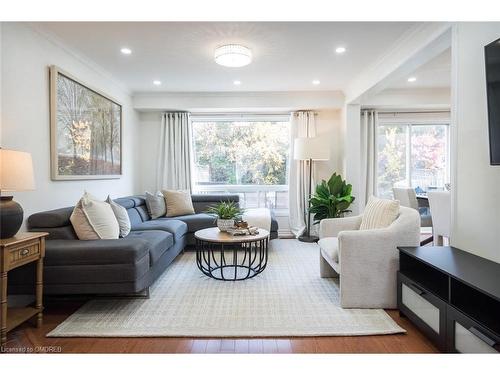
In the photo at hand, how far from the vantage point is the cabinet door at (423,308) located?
1.76 metres

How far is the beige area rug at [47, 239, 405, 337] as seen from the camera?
6.77 feet

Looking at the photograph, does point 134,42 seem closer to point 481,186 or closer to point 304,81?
point 304,81

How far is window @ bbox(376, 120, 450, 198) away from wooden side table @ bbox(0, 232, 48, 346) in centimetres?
536

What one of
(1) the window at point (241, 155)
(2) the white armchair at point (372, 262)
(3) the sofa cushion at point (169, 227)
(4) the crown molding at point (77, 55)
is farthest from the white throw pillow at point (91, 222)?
(1) the window at point (241, 155)

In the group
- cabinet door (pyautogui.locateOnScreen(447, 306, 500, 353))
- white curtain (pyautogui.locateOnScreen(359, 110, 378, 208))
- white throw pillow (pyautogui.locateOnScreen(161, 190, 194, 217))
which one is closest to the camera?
cabinet door (pyautogui.locateOnScreen(447, 306, 500, 353))

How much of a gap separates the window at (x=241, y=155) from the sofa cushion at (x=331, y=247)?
2.62 metres

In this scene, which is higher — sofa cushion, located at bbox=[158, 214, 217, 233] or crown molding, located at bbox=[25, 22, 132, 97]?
crown molding, located at bbox=[25, 22, 132, 97]

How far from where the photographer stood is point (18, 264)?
1.91m

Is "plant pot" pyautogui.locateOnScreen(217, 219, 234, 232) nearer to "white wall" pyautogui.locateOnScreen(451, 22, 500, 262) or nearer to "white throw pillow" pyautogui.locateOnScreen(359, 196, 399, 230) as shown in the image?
"white throw pillow" pyautogui.locateOnScreen(359, 196, 399, 230)

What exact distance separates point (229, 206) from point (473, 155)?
217 cm

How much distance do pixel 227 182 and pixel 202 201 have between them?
86 cm

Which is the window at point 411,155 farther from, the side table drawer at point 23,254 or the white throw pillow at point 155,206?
the side table drawer at point 23,254

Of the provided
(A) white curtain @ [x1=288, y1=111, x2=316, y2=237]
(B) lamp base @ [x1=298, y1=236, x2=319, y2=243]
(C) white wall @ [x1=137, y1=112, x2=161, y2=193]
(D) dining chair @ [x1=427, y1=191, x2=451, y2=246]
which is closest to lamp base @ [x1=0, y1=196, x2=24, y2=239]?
(C) white wall @ [x1=137, y1=112, x2=161, y2=193]

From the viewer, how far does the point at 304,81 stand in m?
4.40
